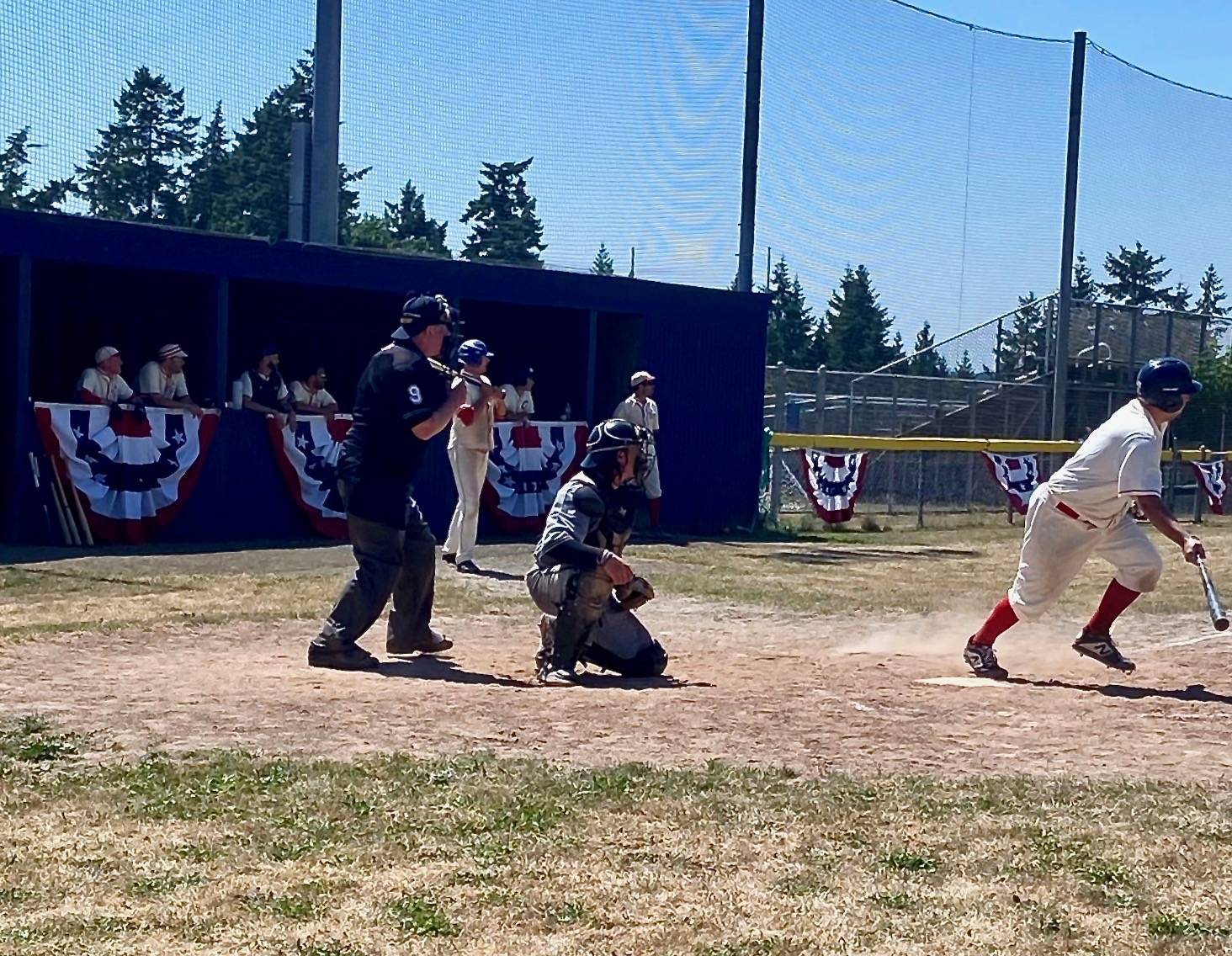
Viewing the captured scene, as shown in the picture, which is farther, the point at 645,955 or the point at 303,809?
the point at 303,809

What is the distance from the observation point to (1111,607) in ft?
30.2

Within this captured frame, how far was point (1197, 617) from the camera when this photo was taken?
1274 cm

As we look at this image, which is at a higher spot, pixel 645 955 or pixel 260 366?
pixel 260 366

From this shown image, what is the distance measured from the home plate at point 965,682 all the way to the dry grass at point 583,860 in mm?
2542

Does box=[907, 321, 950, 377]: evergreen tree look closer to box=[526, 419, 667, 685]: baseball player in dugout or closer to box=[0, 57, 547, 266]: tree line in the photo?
box=[0, 57, 547, 266]: tree line

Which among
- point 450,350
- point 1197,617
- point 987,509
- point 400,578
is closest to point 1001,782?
point 400,578

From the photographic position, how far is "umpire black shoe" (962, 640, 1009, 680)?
9.16m

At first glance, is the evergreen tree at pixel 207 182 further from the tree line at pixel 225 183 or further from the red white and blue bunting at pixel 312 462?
the red white and blue bunting at pixel 312 462

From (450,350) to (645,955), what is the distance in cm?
1234

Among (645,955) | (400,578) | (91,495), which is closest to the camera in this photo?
(645,955)

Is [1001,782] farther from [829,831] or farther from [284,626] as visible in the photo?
[284,626]

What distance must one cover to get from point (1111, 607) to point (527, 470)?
1099 centimetres

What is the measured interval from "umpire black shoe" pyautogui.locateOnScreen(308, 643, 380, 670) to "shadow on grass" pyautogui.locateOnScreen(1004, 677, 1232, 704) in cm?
334

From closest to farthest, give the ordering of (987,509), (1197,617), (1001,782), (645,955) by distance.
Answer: (645,955) < (1001,782) < (1197,617) < (987,509)
